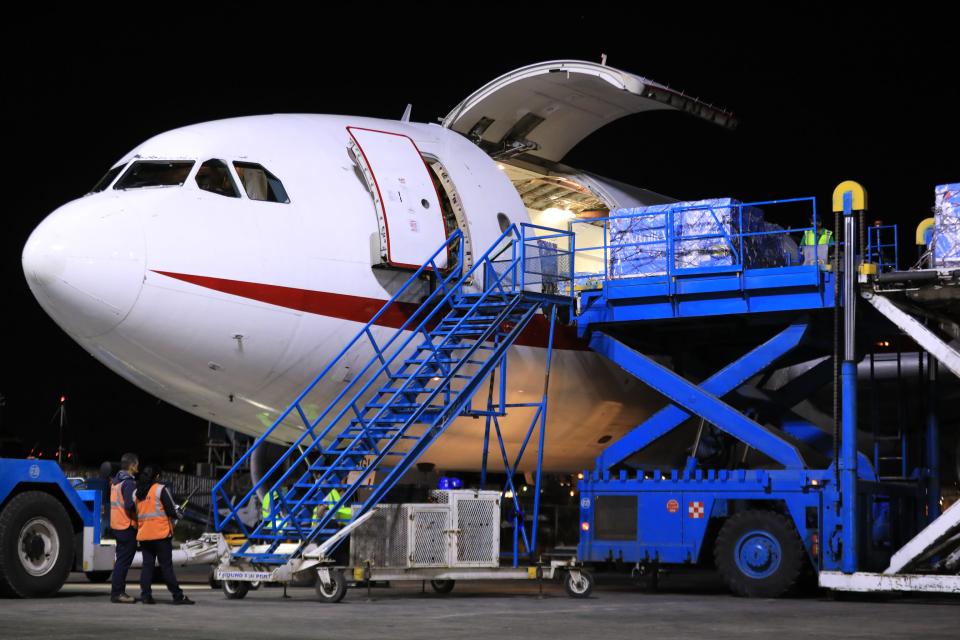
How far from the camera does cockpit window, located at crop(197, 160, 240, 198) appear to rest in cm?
1438

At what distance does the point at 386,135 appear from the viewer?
16047 millimetres

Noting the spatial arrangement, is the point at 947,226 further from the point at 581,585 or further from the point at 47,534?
the point at 47,534

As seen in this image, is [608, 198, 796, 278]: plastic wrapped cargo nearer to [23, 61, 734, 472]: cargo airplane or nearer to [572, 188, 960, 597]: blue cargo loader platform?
[572, 188, 960, 597]: blue cargo loader platform

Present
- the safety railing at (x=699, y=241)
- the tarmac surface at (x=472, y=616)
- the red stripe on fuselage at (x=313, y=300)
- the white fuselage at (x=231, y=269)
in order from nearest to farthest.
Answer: the tarmac surface at (x=472, y=616) → the white fuselage at (x=231, y=269) → the red stripe on fuselage at (x=313, y=300) → the safety railing at (x=699, y=241)

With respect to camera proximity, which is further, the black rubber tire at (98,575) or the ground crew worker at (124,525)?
the black rubber tire at (98,575)

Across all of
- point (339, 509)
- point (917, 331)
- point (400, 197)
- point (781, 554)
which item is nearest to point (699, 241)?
point (917, 331)

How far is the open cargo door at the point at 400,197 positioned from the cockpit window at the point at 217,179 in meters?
1.60

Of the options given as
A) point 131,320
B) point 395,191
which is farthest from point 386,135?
point 131,320

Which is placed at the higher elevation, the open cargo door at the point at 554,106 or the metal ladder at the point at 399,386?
the open cargo door at the point at 554,106

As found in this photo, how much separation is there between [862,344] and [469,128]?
6354 millimetres

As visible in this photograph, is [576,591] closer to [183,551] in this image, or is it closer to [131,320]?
[183,551]

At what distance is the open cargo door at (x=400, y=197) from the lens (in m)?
15.0

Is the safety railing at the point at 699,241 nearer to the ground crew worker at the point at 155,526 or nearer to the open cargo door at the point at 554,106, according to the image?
the open cargo door at the point at 554,106

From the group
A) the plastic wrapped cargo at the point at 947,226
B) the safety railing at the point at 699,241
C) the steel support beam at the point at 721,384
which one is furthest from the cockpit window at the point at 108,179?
the plastic wrapped cargo at the point at 947,226
